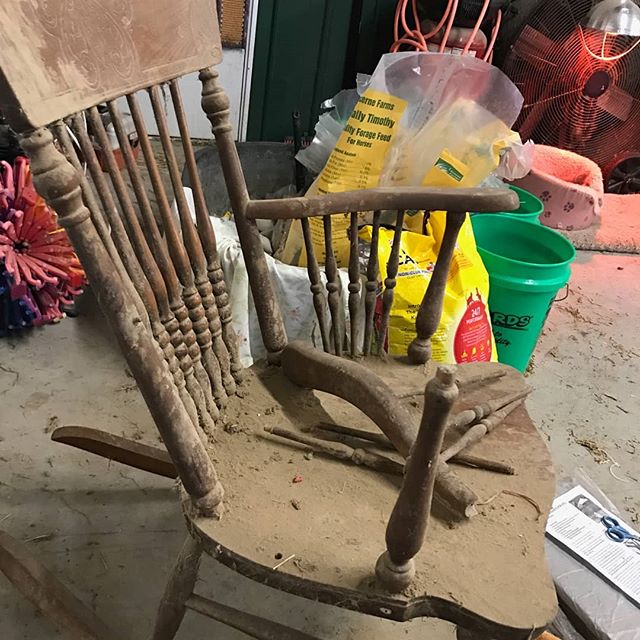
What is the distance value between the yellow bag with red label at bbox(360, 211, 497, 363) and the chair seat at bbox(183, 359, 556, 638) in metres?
0.51

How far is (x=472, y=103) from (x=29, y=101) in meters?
1.32

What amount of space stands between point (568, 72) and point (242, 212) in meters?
2.09

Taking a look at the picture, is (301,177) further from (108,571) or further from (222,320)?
(108,571)

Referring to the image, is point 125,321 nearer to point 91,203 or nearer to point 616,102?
point 91,203

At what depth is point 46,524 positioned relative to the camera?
Result: 1361 mm

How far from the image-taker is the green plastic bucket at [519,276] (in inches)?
65.1

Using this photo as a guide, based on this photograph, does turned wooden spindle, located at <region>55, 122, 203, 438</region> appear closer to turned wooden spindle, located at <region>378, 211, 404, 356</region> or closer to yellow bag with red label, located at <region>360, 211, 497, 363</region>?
turned wooden spindle, located at <region>378, 211, 404, 356</region>

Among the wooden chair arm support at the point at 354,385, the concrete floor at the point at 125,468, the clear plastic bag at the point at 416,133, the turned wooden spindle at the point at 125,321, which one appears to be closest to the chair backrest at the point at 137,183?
the turned wooden spindle at the point at 125,321

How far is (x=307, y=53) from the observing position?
2639 mm

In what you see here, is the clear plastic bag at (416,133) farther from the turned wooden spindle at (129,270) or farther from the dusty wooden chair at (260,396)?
the turned wooden spindle at (129,270)

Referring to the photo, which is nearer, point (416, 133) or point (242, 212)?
point (242, 212)

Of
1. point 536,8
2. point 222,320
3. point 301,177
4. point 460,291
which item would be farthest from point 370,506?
point 536,8

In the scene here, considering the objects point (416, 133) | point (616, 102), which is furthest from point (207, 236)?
point (616, 102)

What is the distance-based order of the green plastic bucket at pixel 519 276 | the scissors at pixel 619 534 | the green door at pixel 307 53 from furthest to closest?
the green door at pixel 307 53, the green plastic bucket at pixel 519 276, the scissors at pixel 619 534
